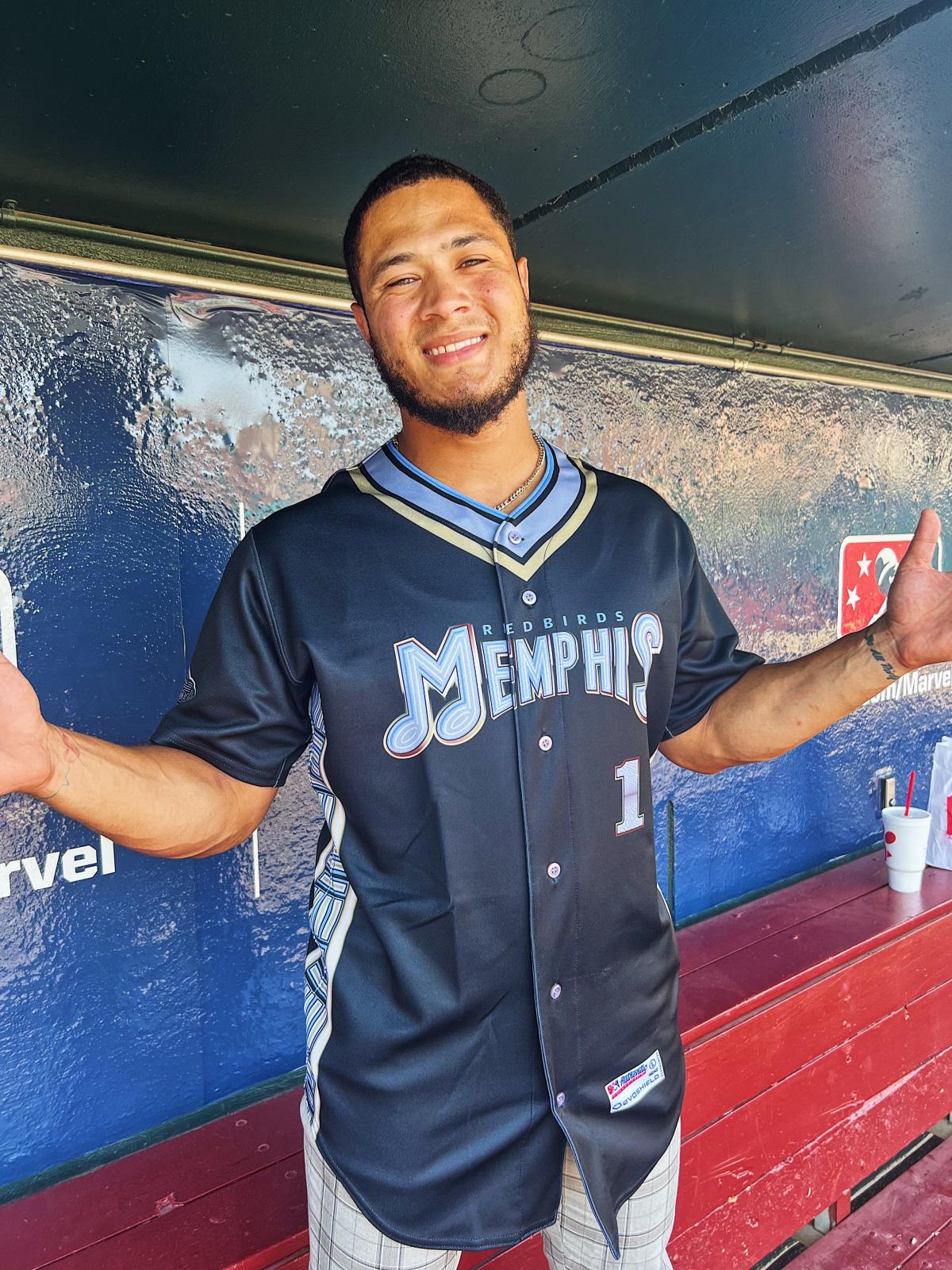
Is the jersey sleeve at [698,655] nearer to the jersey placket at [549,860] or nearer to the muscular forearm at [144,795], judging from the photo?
the jersey placket at [549,860]

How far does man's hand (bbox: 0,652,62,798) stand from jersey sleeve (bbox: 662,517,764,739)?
35.9 inches

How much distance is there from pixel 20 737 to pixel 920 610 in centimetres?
125

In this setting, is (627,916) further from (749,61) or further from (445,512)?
(749,61)

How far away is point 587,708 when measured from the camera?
1.22 metres

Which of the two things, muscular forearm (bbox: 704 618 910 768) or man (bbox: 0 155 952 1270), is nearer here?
man (bbox: 0 155 952 1270)

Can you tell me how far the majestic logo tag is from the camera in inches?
46.6

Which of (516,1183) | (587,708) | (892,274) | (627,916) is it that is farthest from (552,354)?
(516,1183)

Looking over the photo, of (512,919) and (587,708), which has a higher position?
(587,708)

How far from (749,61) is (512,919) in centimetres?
120

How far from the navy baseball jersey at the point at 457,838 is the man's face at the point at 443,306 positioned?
0.14 m

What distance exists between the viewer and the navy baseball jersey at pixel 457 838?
1121 mm

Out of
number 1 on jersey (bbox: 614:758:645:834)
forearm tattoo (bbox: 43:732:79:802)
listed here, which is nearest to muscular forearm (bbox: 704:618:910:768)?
number 1 on jersey (bbox: 614:758:645:834)

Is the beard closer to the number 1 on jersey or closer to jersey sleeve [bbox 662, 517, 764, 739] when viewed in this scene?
jersey sleeve [bbox 662, 517, 764, 739]

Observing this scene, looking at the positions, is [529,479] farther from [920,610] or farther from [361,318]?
[920,610]
